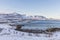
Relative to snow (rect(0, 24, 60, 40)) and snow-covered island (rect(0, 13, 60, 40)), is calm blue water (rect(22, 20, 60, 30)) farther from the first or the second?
snow (rect(0, 24, 60, 40))

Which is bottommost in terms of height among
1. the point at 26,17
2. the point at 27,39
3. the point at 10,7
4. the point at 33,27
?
the point at 27,39

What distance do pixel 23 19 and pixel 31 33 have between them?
1.26 ft

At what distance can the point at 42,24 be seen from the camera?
3.13 metres

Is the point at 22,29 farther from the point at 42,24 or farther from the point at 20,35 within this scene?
the point at 42,24

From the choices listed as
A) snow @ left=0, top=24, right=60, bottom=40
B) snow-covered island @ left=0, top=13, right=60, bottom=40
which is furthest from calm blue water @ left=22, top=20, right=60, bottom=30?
snow @ left=0, top=24, right=60, bottom=40

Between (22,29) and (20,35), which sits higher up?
(22,29)

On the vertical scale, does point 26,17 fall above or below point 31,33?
above

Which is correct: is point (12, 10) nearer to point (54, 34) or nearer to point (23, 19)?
point (23, 19)

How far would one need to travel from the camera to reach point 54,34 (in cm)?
321

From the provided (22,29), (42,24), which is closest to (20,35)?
(22,29)

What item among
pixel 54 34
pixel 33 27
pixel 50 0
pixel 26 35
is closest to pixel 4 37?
pixel 26 35

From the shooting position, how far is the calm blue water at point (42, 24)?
310 cm

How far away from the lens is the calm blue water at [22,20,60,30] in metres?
3.10

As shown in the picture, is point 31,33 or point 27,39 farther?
point 31,33
